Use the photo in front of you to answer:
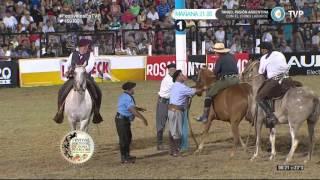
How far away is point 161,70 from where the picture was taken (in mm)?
30391

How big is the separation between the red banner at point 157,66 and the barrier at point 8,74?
5.56 meters

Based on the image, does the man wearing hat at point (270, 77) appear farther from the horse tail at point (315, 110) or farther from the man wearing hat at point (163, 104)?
the man wearing hat at point (163, 104)

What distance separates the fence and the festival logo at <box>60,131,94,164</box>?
1622cm

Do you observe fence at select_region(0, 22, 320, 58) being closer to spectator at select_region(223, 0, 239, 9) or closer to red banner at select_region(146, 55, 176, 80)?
red banner at select_region(146, 55, 176, 80)

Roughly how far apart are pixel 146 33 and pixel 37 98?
7.66 meters

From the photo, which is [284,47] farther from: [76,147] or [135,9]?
[76,147]

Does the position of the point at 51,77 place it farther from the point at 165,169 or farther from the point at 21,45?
the point at 165,169

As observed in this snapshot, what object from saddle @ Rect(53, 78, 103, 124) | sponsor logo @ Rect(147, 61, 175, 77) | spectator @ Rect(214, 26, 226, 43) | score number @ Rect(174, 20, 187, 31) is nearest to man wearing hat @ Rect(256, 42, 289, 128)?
saddle @ Rect(53, 78, 103, 124)

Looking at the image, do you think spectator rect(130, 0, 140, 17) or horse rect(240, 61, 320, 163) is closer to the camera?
horse rect(240, 61, 320, 163)

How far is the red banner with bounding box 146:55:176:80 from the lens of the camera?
99.3 ft

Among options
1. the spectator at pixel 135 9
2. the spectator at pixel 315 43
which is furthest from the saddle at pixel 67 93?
the spectator at pixel 135 9

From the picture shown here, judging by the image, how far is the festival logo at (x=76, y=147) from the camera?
13055mm

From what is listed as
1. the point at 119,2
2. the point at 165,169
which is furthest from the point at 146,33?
the point at 165,169

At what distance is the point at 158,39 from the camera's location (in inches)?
1236
